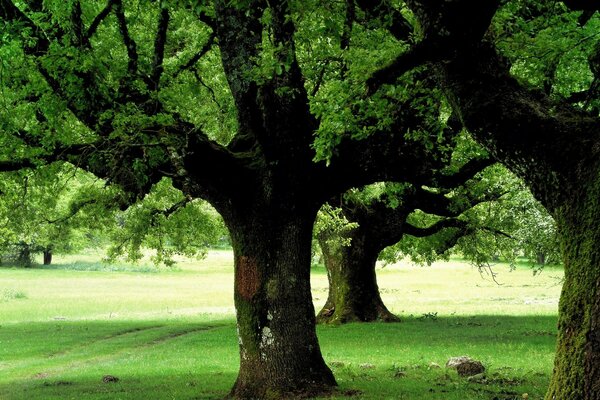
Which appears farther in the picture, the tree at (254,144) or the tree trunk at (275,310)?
the tree trunk at (275,310)

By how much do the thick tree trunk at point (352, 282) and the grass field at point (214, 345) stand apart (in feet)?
4.85

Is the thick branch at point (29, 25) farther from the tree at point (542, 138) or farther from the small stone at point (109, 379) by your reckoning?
the small stone at point (109, 379)

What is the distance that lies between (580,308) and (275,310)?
6.98 meters

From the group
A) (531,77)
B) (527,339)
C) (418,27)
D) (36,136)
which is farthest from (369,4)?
(527,339)

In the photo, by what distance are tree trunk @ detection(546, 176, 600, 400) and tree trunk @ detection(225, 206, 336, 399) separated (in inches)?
257

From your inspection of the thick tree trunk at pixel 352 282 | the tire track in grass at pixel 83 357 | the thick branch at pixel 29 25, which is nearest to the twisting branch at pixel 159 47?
the thick branch at pixel 29 25

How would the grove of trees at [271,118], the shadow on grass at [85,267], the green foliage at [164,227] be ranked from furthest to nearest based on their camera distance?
the shadow on grass at [85,267], the green foliage at [164,227], the grove of trees at [271,118]

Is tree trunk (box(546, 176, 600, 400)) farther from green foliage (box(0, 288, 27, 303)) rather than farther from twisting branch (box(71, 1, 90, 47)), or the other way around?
green foliage (box(0, 288, 27, 303))

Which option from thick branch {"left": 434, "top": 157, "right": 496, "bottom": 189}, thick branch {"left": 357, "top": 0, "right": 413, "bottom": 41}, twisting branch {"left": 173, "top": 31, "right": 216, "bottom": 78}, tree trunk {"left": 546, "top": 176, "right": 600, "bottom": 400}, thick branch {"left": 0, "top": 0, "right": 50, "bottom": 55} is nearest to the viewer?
tree trunk {"left": 546, "top": 176, "right": 600, "bottom": 400}

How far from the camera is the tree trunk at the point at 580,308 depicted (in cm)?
640

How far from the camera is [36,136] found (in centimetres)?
1423

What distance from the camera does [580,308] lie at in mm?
6602

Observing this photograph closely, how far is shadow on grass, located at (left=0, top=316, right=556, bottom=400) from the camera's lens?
14834mm

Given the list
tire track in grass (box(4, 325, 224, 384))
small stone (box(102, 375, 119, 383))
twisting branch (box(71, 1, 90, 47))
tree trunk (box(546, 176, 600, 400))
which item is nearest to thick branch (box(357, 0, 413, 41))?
tree trunk (box(546, 176, 600, 400))
